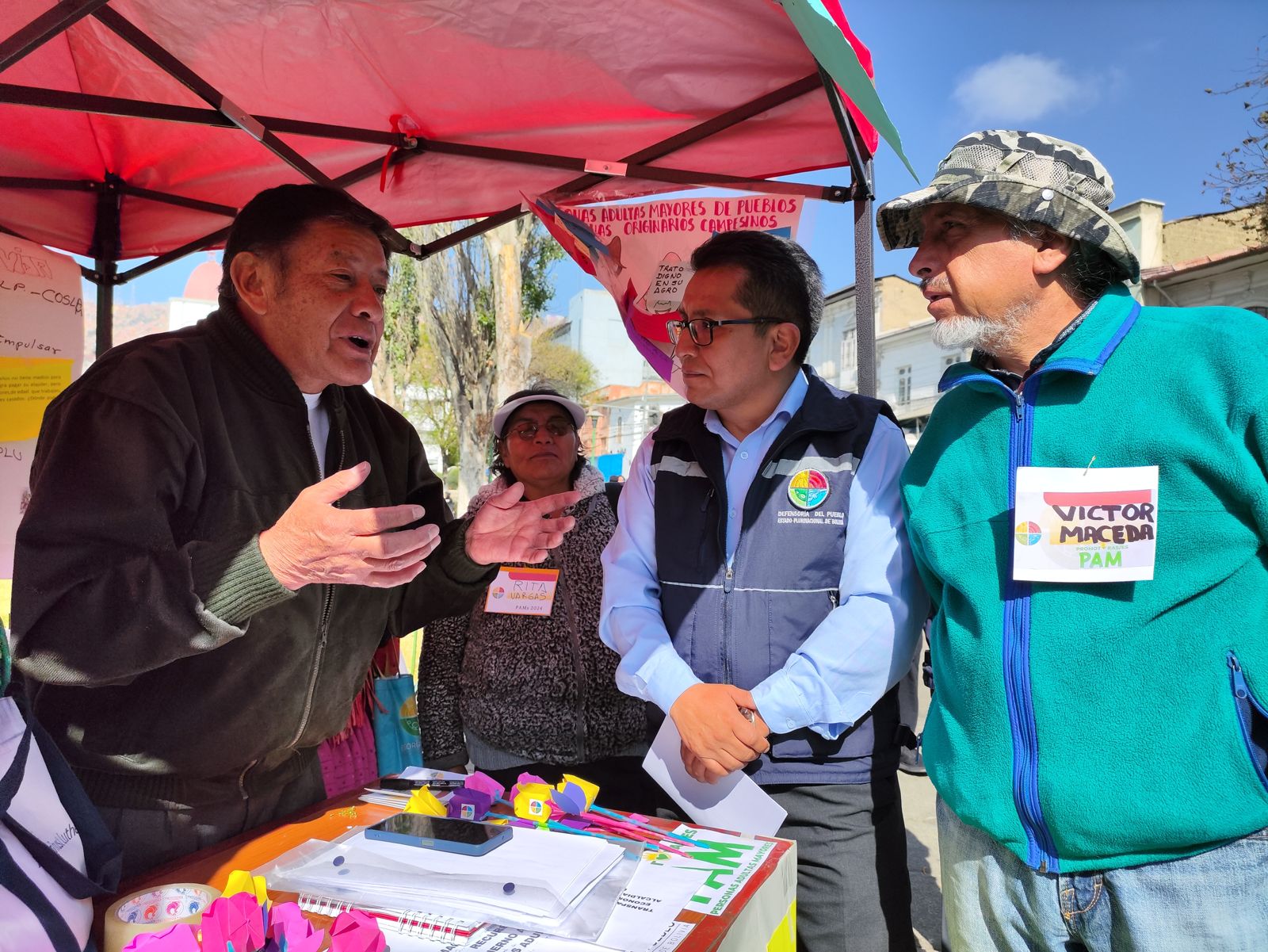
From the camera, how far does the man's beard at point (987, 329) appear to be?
1.51m

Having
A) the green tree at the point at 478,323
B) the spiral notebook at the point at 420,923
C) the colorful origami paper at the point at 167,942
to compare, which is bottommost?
the spiral notebook at the point at 420,923

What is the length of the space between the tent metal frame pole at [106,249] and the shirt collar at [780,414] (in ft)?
8.01

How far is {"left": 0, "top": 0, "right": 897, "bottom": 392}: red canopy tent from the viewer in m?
2.03

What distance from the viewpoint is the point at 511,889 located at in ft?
3.80

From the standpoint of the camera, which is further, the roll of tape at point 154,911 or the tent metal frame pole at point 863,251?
the tent metal frame pole at point 863,251

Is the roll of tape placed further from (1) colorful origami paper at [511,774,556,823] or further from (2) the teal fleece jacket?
(2) the teal fleece jacket

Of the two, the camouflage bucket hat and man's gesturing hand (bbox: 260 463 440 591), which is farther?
the camouflage bucket hat

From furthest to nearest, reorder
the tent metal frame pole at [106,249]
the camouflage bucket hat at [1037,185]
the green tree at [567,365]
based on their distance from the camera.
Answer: the green tree at [567,365] → the tent metal frame pole at [106,249] → the camouflage bucket hat at [1037,185]

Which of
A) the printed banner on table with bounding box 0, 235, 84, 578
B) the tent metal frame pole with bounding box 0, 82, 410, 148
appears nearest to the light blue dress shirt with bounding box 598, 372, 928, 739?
the tent metal frame pole with bounding box 0, 82, 410, 148

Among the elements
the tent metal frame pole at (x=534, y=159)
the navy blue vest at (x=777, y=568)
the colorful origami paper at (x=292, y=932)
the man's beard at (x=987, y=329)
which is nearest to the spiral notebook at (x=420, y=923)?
the colorful origami paper at (x=292, y=932)

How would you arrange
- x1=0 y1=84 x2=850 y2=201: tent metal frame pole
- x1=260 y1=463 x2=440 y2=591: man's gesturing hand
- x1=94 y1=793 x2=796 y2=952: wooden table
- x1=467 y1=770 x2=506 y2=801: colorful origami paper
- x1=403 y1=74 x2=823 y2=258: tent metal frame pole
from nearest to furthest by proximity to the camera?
x1=94 y1=793 x2=796 y2=952: wooden table < x1=260 y1=463 x2=440 y2=591: man's gesturing hand < x1=467 y1=770 x2=506 y2=801: colorful origami paper < x1=403 y1=74 x2=823 y2=258: tent metal frame pole < x1=0 y1=84 x2=850 y2=201: tent metal frame pole

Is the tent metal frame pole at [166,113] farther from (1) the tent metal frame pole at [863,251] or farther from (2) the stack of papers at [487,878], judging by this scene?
(2) the stack of papers at [487,878]

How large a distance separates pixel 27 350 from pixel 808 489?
272 cm

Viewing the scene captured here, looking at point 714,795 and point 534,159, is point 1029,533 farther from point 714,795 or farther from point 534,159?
point 534,159
